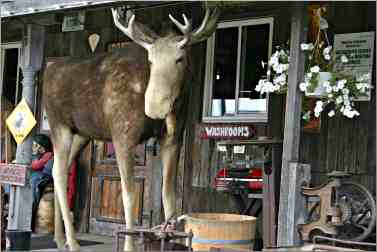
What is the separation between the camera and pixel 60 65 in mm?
8273

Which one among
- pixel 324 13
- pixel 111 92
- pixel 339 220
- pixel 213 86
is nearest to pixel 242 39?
pixel 213 86

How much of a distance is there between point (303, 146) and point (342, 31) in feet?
4.43

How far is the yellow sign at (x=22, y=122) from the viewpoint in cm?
825

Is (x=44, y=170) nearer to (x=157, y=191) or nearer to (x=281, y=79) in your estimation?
(x=157, y=191)

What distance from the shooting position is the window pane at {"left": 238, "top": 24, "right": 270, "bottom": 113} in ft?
27.6

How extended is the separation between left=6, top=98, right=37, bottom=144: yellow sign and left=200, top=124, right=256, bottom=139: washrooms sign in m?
2.09

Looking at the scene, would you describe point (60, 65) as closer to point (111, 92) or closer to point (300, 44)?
point (111, 92)

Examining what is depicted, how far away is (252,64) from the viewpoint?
854 centimetres

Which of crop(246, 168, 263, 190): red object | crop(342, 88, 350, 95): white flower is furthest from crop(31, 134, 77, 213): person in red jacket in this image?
crop(342, 88, 350, 95): white flower

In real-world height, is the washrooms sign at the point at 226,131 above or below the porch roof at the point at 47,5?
below

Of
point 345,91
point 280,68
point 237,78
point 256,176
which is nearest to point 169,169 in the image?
point 256,176

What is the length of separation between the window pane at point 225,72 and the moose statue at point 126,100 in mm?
1312

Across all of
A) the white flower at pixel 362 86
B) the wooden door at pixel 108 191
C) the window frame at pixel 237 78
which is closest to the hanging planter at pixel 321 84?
the white flower at pixel 362 86

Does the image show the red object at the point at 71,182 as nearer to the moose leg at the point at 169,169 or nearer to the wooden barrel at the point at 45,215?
the wooden barrel at the point at 45,215
